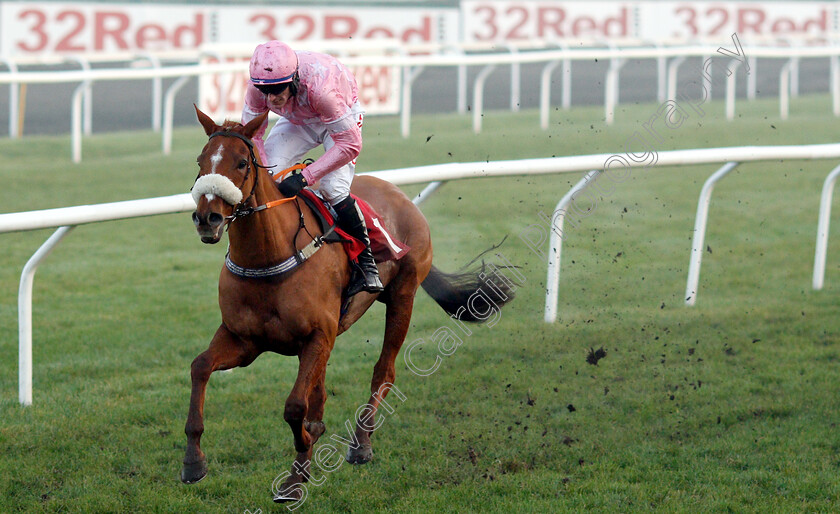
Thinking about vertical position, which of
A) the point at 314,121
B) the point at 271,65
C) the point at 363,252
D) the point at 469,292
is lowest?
the point at 469,292

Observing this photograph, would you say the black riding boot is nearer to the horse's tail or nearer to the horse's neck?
the horse's neck

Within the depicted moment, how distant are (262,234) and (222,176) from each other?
0.42m

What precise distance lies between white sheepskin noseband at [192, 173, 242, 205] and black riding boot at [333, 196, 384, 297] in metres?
0.92

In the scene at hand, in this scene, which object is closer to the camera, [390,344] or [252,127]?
[252,127]

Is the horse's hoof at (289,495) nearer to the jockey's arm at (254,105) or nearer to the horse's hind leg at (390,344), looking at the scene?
the horse's hind leg at (390,344)

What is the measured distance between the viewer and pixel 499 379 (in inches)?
200

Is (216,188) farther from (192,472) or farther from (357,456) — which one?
(357,456)

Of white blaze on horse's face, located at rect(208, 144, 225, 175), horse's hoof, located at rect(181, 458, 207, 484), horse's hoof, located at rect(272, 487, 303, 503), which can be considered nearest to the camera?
white blaze on horse's face, located at rect(208, 144, 225, 175)

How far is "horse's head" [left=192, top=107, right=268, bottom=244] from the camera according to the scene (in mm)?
3016

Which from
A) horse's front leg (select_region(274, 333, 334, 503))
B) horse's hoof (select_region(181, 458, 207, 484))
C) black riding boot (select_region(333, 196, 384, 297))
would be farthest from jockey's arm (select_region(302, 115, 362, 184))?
horse's hoof (select_region(181, 458, 207, 484))

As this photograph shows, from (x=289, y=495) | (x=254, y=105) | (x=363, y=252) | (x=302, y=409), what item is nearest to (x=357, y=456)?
(x=289, y=495)

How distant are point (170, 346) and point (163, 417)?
1074mm

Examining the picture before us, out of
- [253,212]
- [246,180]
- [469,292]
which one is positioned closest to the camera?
[246,180]

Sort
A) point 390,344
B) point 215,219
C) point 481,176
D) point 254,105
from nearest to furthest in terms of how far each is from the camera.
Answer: point 215,219
point 254,105
point 390,344
point 481,176
